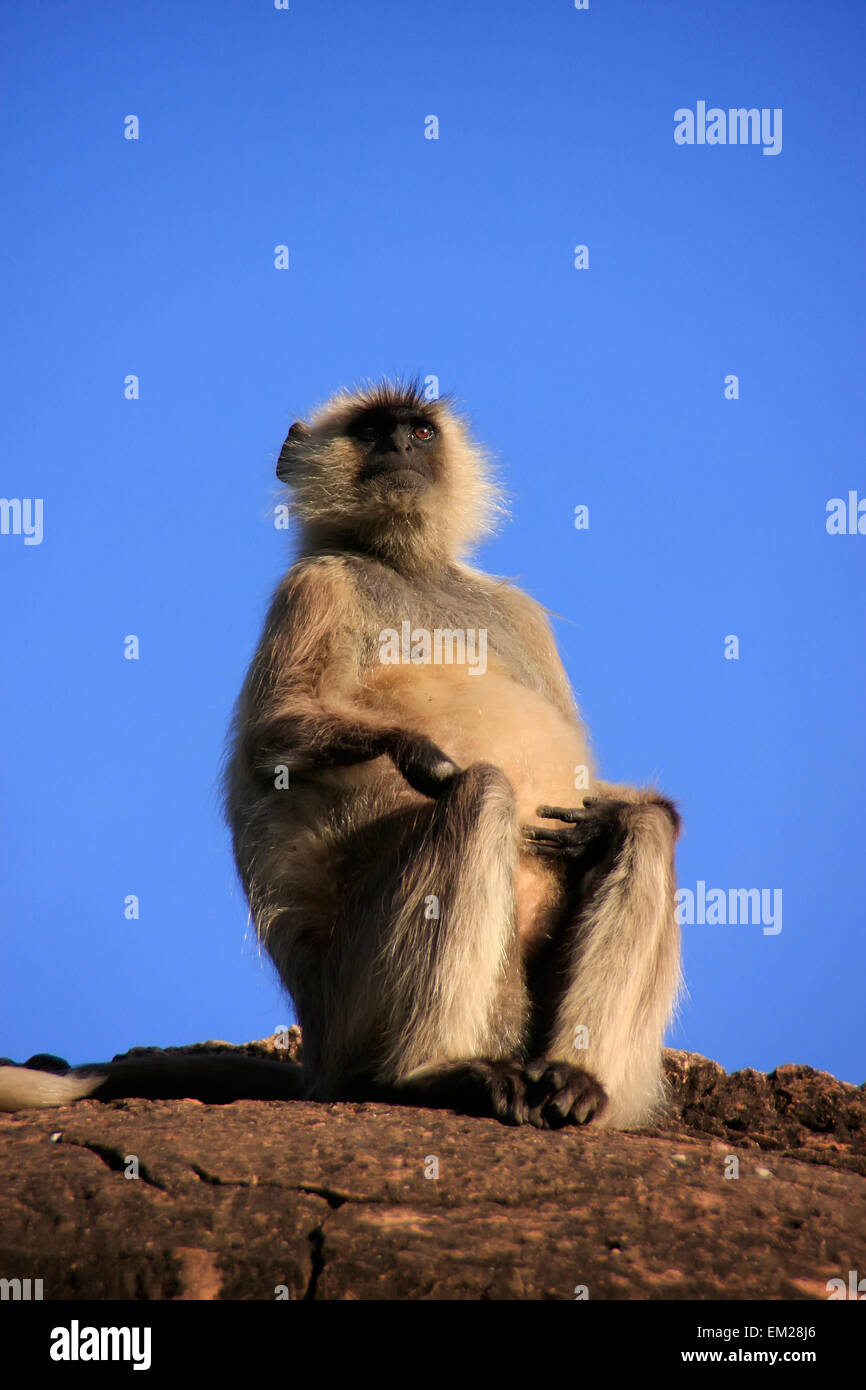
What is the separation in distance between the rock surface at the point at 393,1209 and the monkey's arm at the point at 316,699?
1395mm

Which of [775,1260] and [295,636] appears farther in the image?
[295,636]

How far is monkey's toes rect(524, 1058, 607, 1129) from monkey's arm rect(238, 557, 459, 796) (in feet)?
3.93

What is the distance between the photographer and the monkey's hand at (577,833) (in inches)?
237

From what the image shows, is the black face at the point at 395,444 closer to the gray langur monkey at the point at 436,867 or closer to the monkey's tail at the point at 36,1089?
the gray langur monkey at the point at 436,867

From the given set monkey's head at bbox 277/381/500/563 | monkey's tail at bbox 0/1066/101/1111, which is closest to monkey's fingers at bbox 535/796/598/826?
monkey's head at bbox 277/381/500/563

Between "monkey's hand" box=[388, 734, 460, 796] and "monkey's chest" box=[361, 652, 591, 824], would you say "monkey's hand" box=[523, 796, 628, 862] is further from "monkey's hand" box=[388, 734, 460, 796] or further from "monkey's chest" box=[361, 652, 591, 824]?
"monkey's hand" box=[388, 734, 460, 796]

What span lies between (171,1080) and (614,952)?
7.24ft

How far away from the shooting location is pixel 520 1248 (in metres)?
3.79

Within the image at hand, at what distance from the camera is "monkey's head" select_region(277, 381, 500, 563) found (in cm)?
700

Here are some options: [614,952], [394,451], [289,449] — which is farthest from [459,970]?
[289,449]
